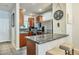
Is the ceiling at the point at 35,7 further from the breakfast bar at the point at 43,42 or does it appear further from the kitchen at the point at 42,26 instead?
the breakfast bar at the point at 43,42

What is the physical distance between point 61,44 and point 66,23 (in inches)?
12.6

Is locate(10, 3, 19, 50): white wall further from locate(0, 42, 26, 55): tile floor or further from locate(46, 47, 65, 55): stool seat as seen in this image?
locate(46, 47, 65, 55): stool seat

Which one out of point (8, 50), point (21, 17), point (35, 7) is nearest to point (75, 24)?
point (35, 7)

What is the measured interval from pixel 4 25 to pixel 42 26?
22.4 inches

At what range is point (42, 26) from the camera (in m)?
1.37

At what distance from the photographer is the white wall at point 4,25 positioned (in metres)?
1.31

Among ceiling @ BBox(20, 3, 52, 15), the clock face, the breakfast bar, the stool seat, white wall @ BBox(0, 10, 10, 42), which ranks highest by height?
ceiling @ BBox(20, 3, 52, 15)

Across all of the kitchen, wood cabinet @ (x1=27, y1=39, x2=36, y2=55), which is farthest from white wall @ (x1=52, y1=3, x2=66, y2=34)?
wood cabinet @ (x1=27, y1=39, x2=36, y2=55)

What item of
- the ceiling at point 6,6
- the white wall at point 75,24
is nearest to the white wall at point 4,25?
the ceiling at point 6,6

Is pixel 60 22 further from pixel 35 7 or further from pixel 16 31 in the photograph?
pixel 16 31

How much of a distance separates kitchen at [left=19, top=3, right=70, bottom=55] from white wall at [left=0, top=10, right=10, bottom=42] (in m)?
0.23

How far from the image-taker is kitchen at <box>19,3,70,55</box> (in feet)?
4.22

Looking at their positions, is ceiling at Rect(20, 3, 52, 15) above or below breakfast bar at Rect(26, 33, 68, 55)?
above
